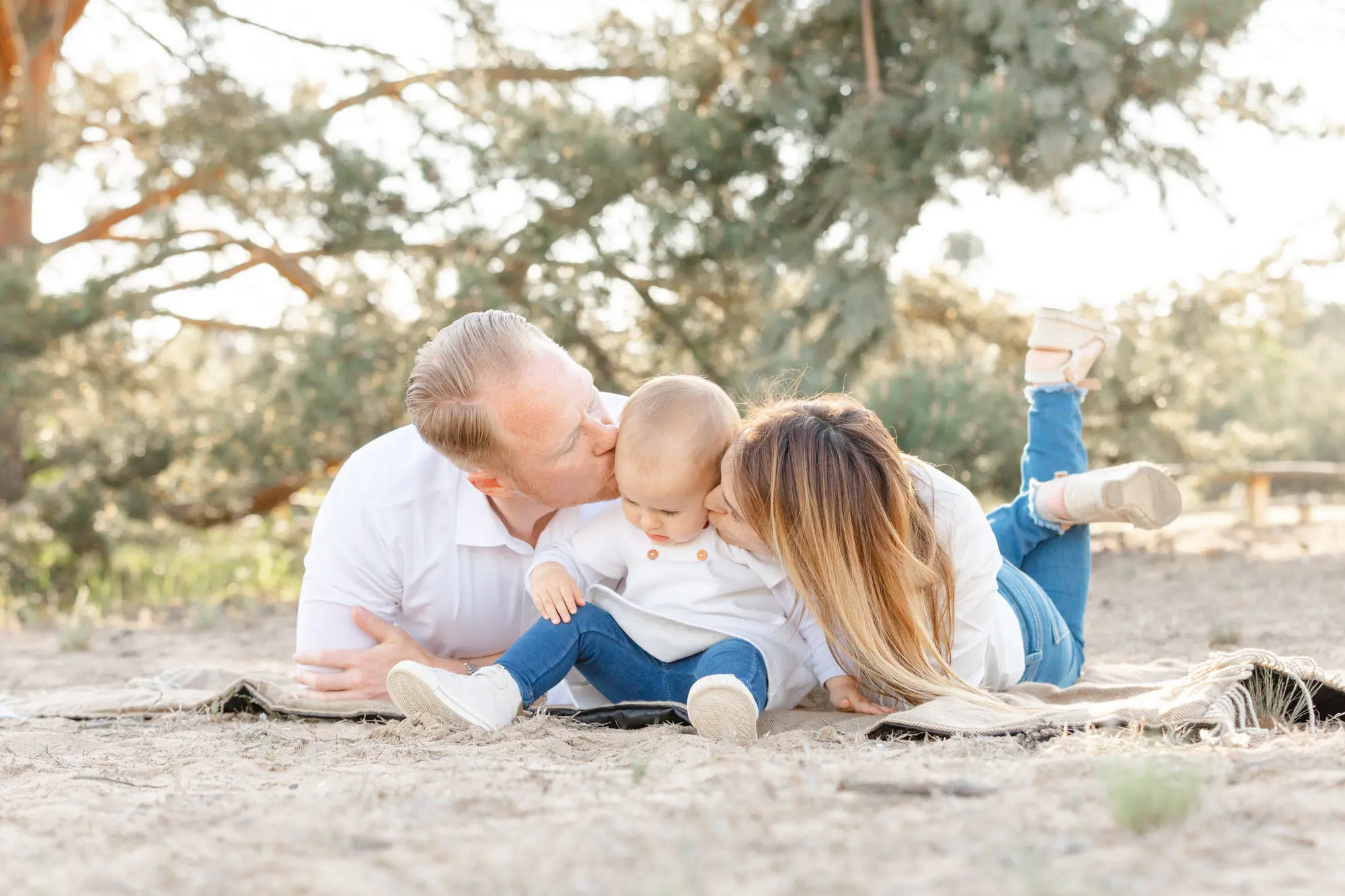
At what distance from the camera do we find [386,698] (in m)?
3.07

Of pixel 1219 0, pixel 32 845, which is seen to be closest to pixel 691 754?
pixel 32 845

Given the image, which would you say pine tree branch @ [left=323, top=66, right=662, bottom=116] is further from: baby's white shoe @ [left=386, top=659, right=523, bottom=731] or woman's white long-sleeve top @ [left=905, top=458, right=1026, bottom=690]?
baby's white shoe @ [left=386, top=659, right=523, bottom=731]

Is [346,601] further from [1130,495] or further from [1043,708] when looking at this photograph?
[1130,495]

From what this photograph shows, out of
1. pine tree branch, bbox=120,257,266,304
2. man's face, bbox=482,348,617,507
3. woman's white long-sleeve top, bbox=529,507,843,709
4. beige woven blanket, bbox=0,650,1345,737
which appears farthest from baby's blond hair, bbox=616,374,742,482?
pine tree branch, bbox=120,257,266,304

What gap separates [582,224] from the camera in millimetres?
6996

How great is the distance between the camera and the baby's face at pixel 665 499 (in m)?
2.67

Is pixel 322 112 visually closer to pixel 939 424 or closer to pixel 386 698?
pixel 939 424

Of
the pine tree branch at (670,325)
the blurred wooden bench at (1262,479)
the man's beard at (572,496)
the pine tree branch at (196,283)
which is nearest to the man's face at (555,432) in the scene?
the man's beard at (572,496)

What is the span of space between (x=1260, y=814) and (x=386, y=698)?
85.8 inches

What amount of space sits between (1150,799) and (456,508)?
2089 mm

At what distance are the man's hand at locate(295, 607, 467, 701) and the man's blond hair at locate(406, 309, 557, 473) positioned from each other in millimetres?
500

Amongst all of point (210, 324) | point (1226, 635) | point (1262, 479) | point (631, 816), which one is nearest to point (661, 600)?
point (631, 816)

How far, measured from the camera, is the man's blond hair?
2885 mm

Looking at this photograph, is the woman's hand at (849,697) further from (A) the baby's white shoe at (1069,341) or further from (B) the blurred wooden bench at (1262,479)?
(B) the blurred wooden bench at (1262,479)
